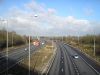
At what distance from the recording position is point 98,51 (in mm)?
99062

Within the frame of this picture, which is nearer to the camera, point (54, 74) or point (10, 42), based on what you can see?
point (54, 74)

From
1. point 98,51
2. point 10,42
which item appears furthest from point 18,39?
point 98,51

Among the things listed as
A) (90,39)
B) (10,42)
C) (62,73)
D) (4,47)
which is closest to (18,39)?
(10,42)

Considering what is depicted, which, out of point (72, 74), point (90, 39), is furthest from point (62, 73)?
point (90, 39)

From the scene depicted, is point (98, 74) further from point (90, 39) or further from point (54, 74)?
point (90, 39)

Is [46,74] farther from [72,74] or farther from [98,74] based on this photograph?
[98,74]

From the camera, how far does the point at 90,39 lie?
164 meters

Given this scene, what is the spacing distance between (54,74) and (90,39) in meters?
124

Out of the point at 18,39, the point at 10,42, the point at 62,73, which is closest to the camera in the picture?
the point at 62,73

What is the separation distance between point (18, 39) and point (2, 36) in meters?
42.9

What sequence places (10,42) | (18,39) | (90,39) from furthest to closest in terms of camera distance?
(90,39) → (18,39) → (10,42)

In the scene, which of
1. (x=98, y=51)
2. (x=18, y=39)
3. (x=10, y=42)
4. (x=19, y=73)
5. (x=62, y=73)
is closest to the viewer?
(x=19, y=73)

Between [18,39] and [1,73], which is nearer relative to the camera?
[1,73]

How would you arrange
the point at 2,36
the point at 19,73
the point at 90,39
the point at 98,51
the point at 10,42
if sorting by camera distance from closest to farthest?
1. the point at 19,73
2. the point at 98,51
3. the point at 2,36
4. the point at 10,42
5. the point at 90,39
